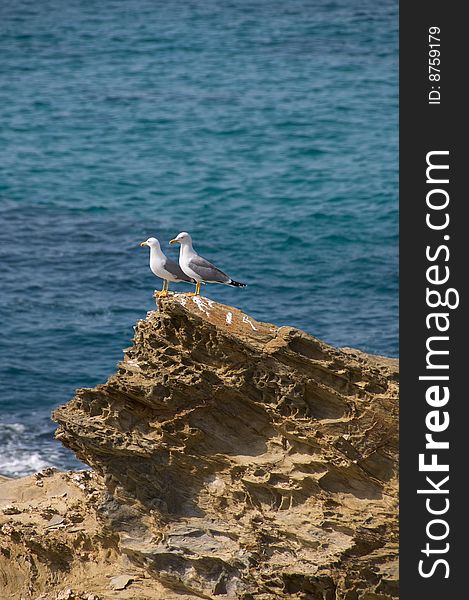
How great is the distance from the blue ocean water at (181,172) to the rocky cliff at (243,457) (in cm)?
1289

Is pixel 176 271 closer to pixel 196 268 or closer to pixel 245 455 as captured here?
pixel 196 268

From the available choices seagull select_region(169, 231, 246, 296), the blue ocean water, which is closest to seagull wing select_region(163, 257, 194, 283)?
seagull select_region(169, 231, 246, 296)

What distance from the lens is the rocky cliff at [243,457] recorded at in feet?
81.5

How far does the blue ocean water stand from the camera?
47.8m

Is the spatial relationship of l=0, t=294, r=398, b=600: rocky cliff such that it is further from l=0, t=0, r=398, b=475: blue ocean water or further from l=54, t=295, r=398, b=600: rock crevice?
l=0, t=0, r=398, b=475: blue ocean water

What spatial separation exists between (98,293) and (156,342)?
25.7 meters

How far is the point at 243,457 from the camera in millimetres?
25484

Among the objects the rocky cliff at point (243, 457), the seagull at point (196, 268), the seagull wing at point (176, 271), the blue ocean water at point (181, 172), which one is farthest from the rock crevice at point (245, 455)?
the blue ocean water at point (181, 172)

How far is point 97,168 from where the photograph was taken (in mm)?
68750

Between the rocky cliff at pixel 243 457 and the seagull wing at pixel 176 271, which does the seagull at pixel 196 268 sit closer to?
the seagull wing at pixel 176 271

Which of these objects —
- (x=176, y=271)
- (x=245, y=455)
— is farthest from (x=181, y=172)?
(x=245, y=455)

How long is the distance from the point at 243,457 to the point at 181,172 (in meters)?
43.4

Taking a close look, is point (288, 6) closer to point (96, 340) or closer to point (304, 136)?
point (304, 136)

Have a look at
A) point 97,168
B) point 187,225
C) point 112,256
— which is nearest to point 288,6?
point 97,168
